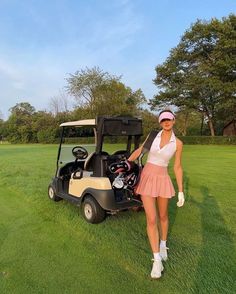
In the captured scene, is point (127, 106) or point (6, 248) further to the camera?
point (127, 106)

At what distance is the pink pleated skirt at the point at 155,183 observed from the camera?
335cm

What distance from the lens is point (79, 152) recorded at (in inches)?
245

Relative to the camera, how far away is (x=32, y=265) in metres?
3.65

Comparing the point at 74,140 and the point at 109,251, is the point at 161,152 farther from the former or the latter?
the point at 74,140

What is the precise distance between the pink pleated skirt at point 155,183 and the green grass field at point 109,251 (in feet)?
2.80

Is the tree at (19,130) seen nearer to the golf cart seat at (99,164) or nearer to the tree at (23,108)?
the tree at (23,108)

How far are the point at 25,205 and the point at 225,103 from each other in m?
33.1

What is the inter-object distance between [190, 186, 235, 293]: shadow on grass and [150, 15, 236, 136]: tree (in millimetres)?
31942

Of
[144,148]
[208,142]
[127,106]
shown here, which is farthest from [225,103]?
[144,148]

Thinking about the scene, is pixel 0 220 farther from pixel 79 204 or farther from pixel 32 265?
pixel 32 265

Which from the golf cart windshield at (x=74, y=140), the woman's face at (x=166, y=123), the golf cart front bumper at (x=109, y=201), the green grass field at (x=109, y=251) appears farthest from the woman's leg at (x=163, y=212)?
the golf cart windshield at (x=74, y=140)

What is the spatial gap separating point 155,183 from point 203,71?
122 feet

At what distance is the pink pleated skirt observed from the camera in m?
3.35

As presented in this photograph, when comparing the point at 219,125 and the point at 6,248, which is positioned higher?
the point at 219,125
